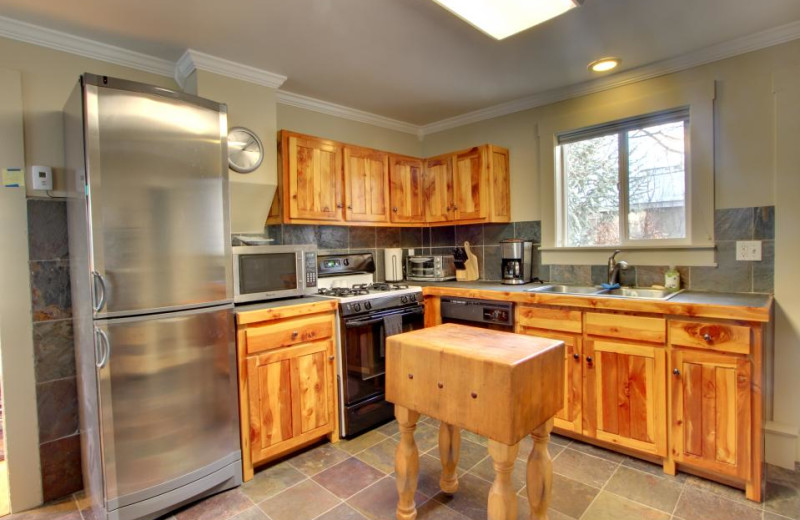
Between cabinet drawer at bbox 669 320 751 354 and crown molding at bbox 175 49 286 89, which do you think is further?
crown molding at bbox 175 49 286 89

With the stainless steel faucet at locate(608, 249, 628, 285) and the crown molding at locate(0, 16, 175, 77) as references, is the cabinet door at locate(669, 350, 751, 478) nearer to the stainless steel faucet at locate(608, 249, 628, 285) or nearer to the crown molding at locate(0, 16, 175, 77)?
the stainless steel faucet at locate(608, 249, 628, 285)

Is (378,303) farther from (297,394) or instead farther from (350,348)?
(297,394)

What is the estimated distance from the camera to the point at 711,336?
203 centimetres

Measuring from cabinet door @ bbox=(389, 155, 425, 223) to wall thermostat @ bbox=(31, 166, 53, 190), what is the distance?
2.26 meters

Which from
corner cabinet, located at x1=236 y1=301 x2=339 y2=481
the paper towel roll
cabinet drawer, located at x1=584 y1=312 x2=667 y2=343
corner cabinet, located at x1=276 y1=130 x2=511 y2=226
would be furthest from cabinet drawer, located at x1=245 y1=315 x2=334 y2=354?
cabinet drawer, located at x1=584 y1=312 x2=667 y2=343

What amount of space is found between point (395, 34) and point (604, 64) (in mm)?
1395

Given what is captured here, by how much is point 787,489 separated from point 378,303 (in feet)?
7.87

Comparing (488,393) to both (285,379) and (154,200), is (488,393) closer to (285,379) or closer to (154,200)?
(285,379)

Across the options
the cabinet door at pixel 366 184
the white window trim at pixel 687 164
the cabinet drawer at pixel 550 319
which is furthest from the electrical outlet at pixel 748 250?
the cabinet door at pixel 366 184

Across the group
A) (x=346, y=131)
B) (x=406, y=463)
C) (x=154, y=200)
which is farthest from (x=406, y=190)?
(x=406, y=463)

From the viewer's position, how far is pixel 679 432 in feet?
7.02

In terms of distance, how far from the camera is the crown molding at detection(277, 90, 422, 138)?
3.08m

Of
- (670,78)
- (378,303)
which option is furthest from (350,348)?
(670,78)

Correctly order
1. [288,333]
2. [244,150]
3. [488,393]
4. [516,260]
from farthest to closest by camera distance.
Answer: [516,260] → [244,150] → [288,333] → [488,393]
